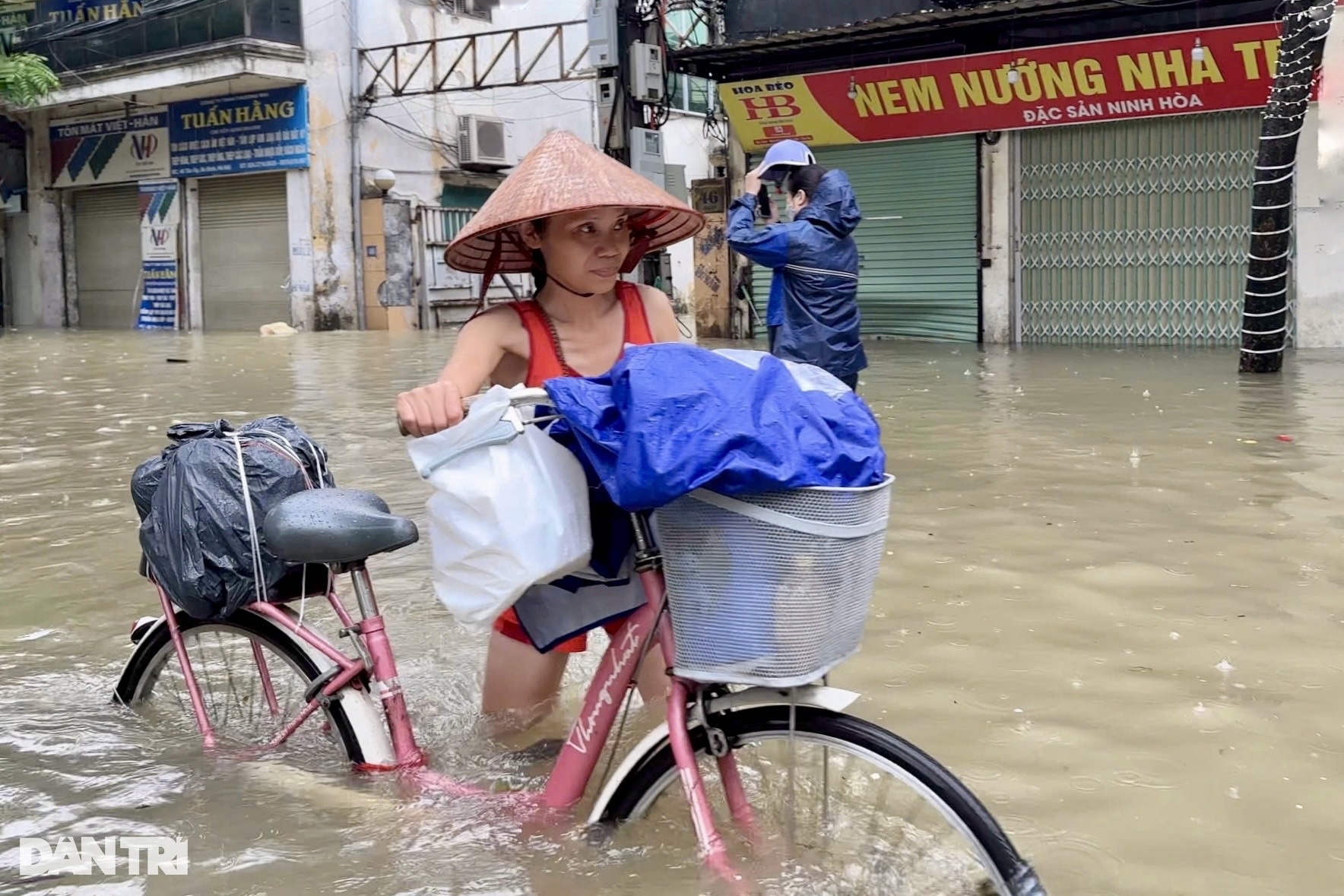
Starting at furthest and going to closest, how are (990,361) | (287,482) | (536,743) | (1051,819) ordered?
(990,361)
(536,743)
(287,482)
(1051,819)

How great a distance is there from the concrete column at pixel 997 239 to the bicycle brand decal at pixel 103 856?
43.8 ft

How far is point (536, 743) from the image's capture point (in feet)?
9.97

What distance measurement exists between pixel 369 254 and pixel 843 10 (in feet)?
32.9

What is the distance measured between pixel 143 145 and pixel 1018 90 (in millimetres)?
16082

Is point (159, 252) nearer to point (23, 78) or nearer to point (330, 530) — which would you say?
point (23, 78)

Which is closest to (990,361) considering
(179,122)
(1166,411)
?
(1166,411)

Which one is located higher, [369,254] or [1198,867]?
[369,254]

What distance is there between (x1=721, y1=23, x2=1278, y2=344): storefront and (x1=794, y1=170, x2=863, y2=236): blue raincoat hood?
329 inches

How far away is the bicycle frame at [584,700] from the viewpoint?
2.11m

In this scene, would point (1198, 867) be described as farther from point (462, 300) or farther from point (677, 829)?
point (462, 300)

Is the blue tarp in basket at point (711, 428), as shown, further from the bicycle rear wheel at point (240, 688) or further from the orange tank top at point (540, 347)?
the bicycle rear wheel at point (240, 688)

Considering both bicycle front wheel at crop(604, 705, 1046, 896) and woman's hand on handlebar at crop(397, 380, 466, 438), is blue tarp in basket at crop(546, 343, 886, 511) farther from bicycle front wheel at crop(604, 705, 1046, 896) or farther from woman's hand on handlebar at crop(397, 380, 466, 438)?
bicycle front wheel at crop(604, 705, 1046, 896)

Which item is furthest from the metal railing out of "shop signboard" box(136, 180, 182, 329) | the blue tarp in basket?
the blue tarp in basket

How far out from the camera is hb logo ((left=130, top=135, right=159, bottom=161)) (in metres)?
23.0
